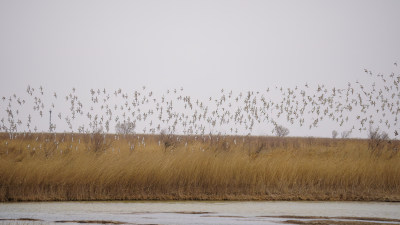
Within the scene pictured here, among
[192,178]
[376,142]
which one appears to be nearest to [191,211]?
[192,178]

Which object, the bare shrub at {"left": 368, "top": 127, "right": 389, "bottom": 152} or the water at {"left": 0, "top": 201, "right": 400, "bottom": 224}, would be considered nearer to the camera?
the water at {"left": 0, "top": 201, "right": 400, "bottom": 224}

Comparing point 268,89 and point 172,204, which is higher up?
point 268,89

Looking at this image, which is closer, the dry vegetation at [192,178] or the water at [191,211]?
the water at [191,211]

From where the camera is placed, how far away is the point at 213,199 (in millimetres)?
17797

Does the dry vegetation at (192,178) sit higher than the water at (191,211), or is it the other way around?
the dry vegetation at (192,178)

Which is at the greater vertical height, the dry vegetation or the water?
the dry vegetation

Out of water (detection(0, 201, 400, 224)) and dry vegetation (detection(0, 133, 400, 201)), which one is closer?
water (detection(0, 201, 400, 224))

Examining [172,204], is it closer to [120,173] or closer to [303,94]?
[120,173]

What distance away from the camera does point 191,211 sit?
49.0ft

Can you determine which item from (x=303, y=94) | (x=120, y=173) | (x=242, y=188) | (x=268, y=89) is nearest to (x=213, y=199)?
(x=242, y=188)

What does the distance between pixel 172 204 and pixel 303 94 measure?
1125 cm

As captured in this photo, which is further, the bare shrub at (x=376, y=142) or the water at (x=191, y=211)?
the bare shrub at (x=376, y=142)

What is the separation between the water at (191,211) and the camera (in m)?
13.5

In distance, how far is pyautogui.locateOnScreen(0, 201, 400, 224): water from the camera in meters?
13.5
